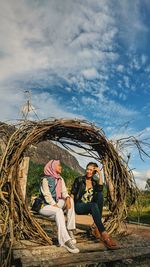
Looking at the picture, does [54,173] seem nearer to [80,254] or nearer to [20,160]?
[20,160]

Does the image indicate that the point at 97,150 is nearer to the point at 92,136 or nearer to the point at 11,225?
the point at 92,136

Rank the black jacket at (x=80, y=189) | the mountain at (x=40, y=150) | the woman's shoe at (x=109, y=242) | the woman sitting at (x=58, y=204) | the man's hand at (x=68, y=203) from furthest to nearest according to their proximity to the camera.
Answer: the black jacket at (x=80, y=189), the mountain at (x=40, y=150), the man's hand at (x=68, y=203), the woman's shoe at (x=109, y=242), the woman sitting at (x=58, y=204)

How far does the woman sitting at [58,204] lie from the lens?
440cm

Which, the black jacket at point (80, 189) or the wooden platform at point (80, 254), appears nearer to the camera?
the wooden platform at point (80, 254)

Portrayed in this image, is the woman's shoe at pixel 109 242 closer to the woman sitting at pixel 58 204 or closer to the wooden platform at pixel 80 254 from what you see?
the wooden platform at pixel 80 254

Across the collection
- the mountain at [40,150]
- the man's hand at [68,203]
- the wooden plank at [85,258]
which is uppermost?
the mountain at [40,150]

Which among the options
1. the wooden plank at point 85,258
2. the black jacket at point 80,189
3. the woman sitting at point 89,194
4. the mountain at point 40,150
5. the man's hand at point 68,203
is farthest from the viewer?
the black jacket at point 80,189

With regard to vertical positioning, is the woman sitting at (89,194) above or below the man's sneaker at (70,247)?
above

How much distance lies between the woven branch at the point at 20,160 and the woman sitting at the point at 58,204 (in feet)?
1.10

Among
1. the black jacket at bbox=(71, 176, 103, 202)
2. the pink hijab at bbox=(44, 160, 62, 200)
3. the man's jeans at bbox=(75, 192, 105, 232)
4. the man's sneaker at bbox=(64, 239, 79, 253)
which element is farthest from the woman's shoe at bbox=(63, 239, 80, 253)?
the black jacket at bbox=(71, 176, 103, 202)

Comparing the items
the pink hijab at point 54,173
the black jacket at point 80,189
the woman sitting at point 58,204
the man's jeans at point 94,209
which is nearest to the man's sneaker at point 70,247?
the woman sitting at point 58,204

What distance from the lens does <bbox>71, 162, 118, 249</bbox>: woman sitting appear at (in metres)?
5.02

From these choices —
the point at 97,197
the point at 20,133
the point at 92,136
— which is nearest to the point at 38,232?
the point at 97,197

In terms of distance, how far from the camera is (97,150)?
234 inches
